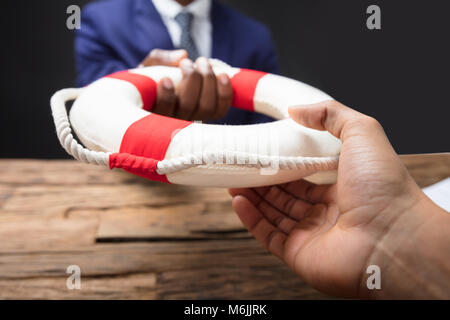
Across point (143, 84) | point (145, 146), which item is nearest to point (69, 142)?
point (145, 146)

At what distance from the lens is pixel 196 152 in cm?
51

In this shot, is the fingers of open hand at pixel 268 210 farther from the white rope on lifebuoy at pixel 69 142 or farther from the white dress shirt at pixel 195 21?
the white dress shirt at pixel 195 21

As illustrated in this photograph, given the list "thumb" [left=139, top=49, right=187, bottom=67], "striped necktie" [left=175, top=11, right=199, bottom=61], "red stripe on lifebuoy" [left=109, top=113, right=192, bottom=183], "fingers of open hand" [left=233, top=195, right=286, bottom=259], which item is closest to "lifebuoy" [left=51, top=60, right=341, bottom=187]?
"red stripe on lifebuoy" [left=109, top=113, right=192, bottom=183]

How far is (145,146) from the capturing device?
53cm

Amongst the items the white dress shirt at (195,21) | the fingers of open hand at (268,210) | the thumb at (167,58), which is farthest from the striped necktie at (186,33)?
the fingers of open hand at (268,210)

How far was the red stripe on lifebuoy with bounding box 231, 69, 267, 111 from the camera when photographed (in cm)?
81

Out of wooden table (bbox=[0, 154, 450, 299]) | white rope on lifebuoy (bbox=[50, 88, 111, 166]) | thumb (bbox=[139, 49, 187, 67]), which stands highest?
thumb (bbox=[139, 49, 187, 67])

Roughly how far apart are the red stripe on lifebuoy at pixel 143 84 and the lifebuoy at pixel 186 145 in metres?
0.07

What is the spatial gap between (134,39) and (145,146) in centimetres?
82

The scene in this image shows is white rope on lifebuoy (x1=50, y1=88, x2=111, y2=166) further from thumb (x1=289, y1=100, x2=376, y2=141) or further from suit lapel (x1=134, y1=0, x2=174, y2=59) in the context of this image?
suit lapel (x1=134, y1=0, x2=174, y2=59)

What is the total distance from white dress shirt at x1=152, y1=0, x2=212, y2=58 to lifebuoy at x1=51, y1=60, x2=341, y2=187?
24.8 inches

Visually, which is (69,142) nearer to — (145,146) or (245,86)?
(145,146)
